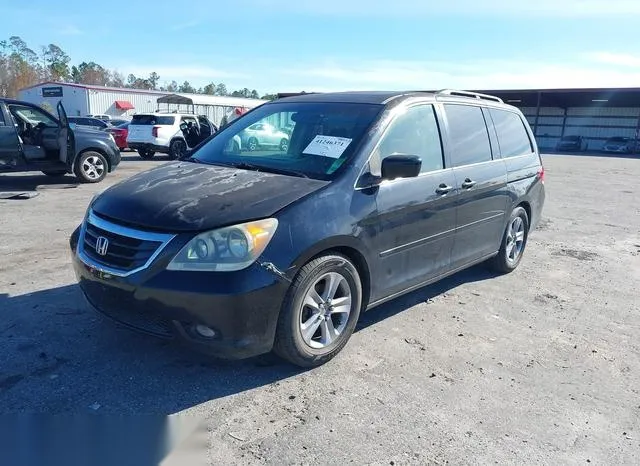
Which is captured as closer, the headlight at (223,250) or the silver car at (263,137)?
the headlight at (223,250)

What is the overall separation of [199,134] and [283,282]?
17.6m

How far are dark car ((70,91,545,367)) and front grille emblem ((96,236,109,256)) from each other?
11mm

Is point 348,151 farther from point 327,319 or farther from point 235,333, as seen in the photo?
point 235,333

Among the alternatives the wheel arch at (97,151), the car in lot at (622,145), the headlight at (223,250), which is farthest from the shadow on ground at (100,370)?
the car in lot at (622,145)

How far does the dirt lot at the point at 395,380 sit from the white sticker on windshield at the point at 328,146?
1.44 metres

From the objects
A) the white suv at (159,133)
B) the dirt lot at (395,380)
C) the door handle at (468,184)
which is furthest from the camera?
the white suv at (159,133)

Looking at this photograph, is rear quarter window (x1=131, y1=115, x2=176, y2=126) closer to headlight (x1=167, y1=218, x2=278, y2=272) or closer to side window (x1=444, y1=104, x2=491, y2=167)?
side window (x1=444, y1=104, x2=491, y2=167)

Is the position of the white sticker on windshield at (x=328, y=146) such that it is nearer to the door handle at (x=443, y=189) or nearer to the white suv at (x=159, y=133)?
the door handle at (x=443, y=189)

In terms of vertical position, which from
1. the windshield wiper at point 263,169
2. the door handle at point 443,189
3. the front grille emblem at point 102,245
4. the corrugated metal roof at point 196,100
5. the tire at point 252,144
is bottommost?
the front grille emblem at point 102,245

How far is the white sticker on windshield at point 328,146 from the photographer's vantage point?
12.6 feet

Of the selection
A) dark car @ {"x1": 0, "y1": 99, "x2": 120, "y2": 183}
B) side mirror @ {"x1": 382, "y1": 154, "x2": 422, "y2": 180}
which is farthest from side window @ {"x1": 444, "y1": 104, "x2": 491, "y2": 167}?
dark car @ {"x1": 0, "y1": 99, "x2": 120, "y2": 183}

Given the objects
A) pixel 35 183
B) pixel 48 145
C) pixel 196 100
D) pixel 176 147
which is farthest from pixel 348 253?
pixel 196 100

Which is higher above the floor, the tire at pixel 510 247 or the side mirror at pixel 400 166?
the side mirror at pixel 400 166

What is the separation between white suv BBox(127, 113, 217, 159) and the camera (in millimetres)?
19578
